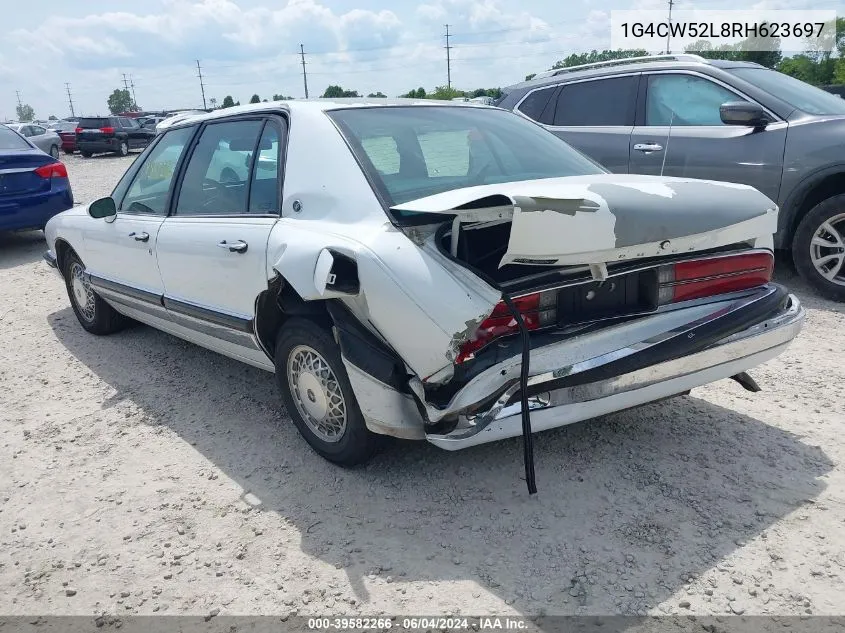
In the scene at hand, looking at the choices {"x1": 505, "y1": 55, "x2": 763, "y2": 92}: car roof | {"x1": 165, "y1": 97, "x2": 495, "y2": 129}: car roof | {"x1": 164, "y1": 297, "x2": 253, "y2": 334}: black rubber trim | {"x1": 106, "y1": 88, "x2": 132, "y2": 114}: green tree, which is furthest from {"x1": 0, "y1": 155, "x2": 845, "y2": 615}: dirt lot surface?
{"x1": 106, "y1": 88, "x2": 132, "y2": 114}: green tree

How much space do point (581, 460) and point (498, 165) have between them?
149 centimetres

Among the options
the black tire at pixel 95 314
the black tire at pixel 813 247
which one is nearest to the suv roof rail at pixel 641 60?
the black tire at pixel 813 247

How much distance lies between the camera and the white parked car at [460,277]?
252 cm

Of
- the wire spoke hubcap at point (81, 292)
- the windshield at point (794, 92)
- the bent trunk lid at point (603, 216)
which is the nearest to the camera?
the bent trunk lid at point (603, 216)

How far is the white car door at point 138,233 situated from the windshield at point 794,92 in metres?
4.57

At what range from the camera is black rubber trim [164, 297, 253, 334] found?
3482mm

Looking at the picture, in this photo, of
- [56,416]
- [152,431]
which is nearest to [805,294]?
[152,431]

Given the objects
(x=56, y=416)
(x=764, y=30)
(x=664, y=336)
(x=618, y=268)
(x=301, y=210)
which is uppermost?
(x=764, y=30)

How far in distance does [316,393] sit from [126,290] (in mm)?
2116

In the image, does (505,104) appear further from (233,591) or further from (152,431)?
(233,591)

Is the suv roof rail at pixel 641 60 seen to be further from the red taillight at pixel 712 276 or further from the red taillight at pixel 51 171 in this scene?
the red taillight at pixel 51 171

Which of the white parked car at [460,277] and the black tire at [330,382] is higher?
the white parked car at [460,277]

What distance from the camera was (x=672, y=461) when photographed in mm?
3135

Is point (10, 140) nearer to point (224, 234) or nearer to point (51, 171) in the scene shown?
point (51, 171)
